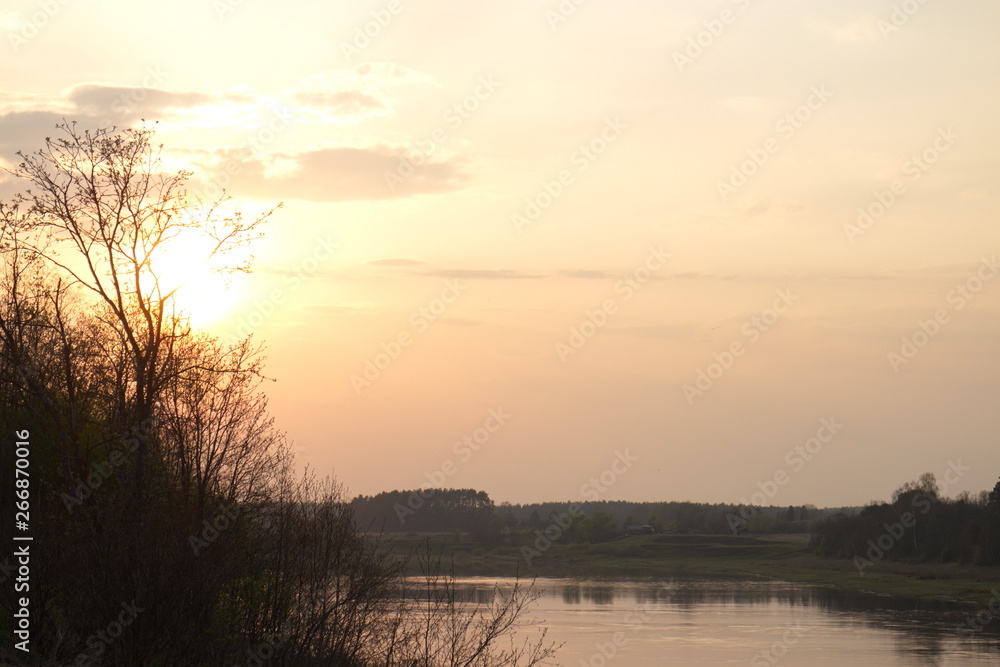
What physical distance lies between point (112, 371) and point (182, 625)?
11.0 metres

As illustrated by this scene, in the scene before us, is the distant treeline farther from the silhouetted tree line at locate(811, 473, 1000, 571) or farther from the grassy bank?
the silhouetted tree line at locate(811, 473, 1000, 571)

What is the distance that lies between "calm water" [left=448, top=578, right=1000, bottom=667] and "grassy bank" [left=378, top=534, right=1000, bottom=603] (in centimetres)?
840

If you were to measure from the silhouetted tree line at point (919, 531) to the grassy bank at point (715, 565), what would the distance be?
178 centimetres

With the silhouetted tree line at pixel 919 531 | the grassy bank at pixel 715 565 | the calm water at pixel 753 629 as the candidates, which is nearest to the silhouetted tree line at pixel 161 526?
the calm water at pixel 753 629

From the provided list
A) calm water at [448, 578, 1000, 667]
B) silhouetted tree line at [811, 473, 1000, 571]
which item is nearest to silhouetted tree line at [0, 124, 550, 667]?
calm water at [448, 578, 1000, 667]

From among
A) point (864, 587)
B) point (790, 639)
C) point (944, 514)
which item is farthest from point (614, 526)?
point (790, 639)

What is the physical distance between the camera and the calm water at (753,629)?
118 ft

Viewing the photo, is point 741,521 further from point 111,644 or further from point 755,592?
point 111,644

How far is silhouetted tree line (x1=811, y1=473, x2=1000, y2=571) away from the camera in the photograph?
7912cm

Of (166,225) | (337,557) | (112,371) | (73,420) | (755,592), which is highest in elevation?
(166,225)

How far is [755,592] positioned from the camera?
6875 centimetres

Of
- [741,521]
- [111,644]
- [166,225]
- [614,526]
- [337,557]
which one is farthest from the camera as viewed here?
[741,521]

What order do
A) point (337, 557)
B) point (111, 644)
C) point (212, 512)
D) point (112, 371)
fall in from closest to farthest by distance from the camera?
point (111, 644), point (337, 557), point (212, 512), point (112, 371)

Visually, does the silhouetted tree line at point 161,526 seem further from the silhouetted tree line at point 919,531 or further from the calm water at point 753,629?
the silhouetted tree line at point 919,531
